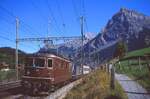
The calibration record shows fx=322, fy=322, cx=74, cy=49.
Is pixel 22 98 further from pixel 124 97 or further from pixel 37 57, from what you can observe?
pixel 124 97

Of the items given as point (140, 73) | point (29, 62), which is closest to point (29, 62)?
point (29, 62)

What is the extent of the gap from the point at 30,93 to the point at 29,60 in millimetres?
2455

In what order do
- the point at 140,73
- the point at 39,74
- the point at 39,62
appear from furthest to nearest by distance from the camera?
the point at 140,73 → the point at 39,62 → the point at 39,74

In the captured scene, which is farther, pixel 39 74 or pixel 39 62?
pixel 39 62

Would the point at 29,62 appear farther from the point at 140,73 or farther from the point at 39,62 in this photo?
the point at 140,73

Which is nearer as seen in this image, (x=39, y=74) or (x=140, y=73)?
(x=39, y=74)

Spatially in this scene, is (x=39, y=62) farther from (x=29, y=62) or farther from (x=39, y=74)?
(x=39, y=74)

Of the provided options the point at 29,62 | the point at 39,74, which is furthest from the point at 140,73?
the point at 29,62

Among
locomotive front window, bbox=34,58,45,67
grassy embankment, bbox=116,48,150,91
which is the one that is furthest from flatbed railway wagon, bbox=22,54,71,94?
grassy embankment, bbox=116,48,150,91

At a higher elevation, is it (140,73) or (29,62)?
(29,62)

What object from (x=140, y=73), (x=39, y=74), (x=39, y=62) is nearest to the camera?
(x=39, y=74)

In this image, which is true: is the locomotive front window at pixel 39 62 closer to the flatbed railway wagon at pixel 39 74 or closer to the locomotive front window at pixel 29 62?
the flatbed railway wagon at pixel 39 74

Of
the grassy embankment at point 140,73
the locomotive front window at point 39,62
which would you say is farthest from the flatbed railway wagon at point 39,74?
the grassy embankment at point 140,73

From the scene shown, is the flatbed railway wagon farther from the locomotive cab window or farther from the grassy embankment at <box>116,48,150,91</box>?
the grassy embankment at <box>116,48,150,91</box>
